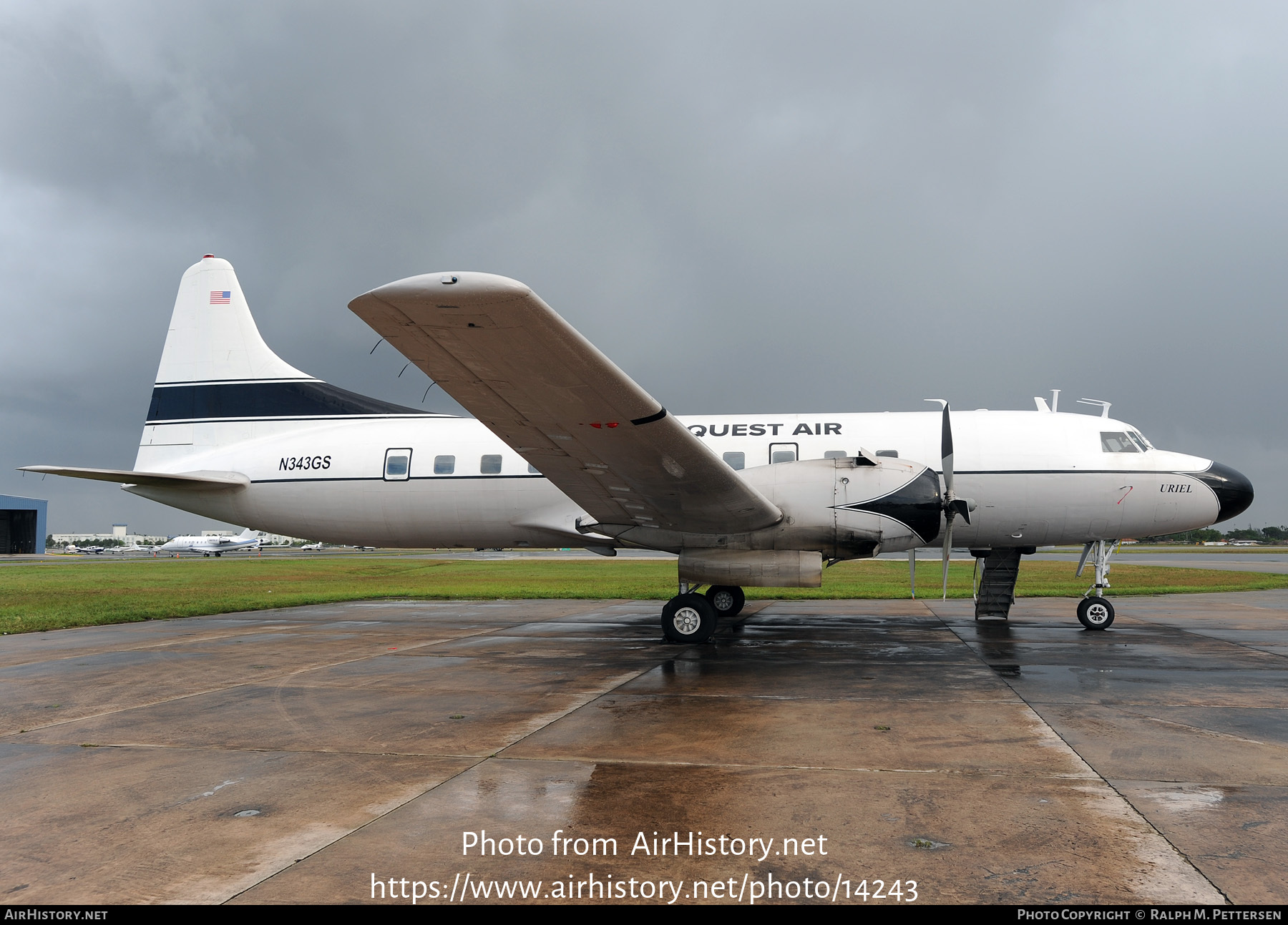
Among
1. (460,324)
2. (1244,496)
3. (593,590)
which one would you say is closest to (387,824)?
(460,324)

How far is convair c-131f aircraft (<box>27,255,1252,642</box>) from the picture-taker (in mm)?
7742

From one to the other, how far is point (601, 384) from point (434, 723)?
3524 mm

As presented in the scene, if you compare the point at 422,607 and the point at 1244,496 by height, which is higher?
the point at 1244,496

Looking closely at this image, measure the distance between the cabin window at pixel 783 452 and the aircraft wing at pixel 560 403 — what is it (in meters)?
2.81

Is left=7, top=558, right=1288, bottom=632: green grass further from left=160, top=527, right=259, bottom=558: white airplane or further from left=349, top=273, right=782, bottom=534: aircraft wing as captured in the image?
left=160, top=527, right=259, bottom=558: white airplane

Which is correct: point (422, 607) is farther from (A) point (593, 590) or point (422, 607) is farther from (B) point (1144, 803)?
(B) point (1144, 803)

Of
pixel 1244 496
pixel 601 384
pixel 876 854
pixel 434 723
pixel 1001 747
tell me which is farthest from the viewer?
pixel 1244 496

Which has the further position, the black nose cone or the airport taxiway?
the black nose cone

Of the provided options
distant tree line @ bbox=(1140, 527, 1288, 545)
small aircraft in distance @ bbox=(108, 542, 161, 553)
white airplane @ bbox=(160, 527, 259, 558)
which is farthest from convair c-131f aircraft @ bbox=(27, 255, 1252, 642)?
distant tree line @ bbox=(1140, 527, 1288, 545)

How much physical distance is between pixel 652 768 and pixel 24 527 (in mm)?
98295

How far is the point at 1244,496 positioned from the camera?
13.0m

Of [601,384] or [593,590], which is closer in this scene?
[601,384]

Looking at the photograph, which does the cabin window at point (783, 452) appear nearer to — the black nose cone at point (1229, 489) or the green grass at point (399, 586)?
the green grass at point (399, 586)

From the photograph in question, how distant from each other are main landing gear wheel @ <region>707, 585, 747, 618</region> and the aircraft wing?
4.78m
